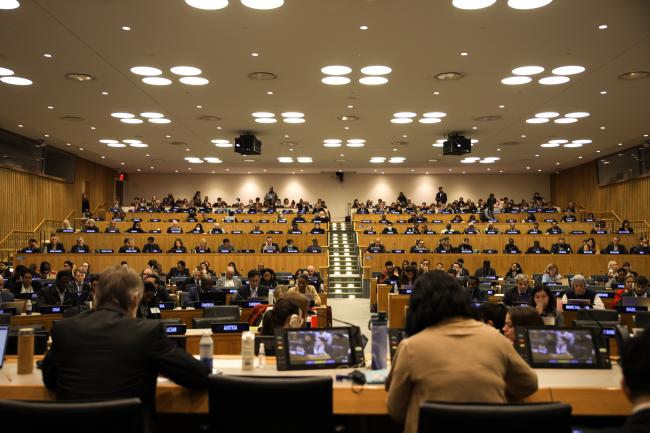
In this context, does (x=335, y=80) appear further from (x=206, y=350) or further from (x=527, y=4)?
(x=206, y=350)

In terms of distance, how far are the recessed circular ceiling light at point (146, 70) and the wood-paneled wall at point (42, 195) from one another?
1033 cm

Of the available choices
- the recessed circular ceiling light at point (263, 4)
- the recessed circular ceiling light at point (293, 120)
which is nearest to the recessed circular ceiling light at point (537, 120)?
the recessed circular ceiling light at point (293, 120)

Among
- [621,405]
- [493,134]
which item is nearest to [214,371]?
[621,405]

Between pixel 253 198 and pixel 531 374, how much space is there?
30.9 metres

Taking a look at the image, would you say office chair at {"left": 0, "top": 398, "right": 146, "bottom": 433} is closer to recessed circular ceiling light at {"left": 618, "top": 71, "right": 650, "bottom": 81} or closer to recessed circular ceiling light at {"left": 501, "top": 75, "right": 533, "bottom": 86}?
recessed circular ceiling light at {"left": 501, "top": 75, "right": 533, "bottom": 86}

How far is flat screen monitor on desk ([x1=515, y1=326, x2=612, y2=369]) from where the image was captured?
3.74m

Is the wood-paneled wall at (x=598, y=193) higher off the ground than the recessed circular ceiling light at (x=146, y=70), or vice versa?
the recessed circular ceiling light at (x=146, y=70)

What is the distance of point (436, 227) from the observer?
22.5 metres

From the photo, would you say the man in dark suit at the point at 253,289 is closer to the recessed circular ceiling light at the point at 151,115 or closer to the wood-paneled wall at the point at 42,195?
the recessed circular ceiling light at the point at 151,115

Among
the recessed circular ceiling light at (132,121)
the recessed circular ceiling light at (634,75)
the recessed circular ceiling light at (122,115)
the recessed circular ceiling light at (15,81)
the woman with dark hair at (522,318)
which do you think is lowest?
the woman with dark hair at (522,318)

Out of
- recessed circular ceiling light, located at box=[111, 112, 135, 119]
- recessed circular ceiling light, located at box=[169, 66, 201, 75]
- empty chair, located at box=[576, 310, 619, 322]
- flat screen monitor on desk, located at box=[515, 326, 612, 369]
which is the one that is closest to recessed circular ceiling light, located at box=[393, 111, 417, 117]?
recessed circular ceiling light, located at box=[169, 66, 201, 75]

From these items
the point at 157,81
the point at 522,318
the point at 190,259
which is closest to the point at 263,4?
the point at 157,81

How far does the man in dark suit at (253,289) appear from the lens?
10.9 m

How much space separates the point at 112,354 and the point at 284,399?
801 millimetres
